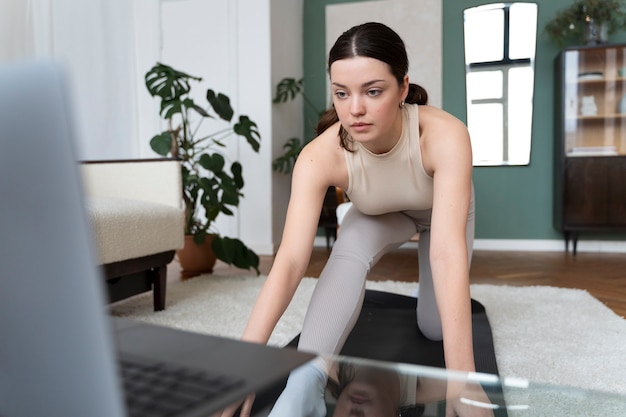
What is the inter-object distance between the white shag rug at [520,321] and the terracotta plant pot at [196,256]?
202mm

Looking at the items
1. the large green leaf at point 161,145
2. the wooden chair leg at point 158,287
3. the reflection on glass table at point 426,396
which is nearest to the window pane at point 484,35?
the large green leaf at point 161,145

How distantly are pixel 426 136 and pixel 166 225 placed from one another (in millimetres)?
1312

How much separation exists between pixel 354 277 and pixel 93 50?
3.30m

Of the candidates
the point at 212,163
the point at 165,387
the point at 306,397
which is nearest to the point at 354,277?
the point at 306,397

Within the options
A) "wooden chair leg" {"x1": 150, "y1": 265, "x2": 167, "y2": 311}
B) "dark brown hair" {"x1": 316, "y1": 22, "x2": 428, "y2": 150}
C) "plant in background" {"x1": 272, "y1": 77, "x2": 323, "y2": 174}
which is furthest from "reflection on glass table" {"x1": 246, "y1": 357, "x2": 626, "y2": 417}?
"plant in background" {"x1": 272, "y1": 77, "x2": 323, "y2": 174}

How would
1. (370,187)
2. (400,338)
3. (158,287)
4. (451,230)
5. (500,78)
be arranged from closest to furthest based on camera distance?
1. (451,230)
2. (370,187)
3. (400,338)
4. (158,287)
5. (500,78)

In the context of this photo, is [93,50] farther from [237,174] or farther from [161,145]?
[237,174]

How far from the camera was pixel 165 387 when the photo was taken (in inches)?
12.5

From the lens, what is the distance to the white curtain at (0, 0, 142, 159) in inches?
129

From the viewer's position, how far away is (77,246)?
0.80ft

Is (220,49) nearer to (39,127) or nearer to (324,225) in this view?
(324,225)

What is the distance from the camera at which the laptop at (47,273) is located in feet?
0.78

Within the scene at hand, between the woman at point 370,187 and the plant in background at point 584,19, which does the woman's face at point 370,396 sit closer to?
the woman at point 370,187

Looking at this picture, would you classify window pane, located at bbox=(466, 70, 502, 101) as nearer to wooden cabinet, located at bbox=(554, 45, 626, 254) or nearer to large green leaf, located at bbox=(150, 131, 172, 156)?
wooden cabinet, located at bbox=(554, 45, 626, 254)
